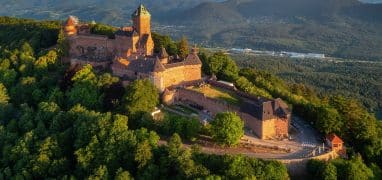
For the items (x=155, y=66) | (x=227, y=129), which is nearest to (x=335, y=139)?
(x=227, y=129)

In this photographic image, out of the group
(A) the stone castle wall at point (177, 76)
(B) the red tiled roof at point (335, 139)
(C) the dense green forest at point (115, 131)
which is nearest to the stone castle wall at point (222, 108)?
(A) the stone castle wall at point (177, 76)

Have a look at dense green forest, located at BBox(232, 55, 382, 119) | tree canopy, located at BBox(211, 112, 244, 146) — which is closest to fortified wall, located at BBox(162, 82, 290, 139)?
tree canopy, located at BBox(211, 112, 244, 146)

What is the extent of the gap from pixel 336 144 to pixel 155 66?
2383 cm

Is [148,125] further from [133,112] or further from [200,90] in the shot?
[200,90]

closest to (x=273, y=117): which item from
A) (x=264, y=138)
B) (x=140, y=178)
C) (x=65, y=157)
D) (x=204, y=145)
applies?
(x=264, y=138)

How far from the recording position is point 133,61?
69562mm

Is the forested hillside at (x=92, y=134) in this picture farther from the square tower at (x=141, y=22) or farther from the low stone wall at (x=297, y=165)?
the square tower at (x=141, y=22)

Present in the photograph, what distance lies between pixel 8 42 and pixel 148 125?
1901 inches

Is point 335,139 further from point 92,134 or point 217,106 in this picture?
point 92,134

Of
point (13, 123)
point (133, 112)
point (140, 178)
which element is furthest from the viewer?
point (13, 123)

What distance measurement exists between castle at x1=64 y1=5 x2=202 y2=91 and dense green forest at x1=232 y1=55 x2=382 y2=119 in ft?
144

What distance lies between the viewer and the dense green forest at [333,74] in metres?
126

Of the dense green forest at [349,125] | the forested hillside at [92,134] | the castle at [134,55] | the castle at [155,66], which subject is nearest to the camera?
the forested hillside at [92,134]

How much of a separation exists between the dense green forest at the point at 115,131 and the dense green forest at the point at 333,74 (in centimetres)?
4765
